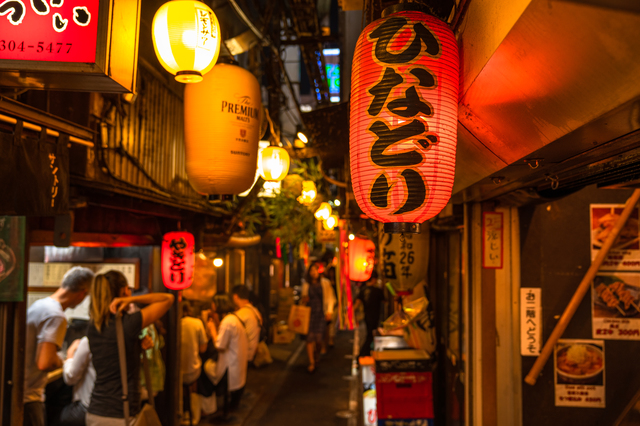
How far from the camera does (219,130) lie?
504cm

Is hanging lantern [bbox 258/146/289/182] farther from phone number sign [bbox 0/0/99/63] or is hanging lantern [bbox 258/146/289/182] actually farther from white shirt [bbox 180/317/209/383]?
phone number sign [bbox 0/0/99/63]

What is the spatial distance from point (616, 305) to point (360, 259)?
6.67 metres

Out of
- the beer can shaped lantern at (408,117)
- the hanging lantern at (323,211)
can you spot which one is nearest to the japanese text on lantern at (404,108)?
the beer can shaped lantern at (408,117)

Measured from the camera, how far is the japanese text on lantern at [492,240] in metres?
5.11

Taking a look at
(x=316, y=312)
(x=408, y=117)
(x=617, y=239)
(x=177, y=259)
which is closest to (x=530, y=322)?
(x=617, y=239)

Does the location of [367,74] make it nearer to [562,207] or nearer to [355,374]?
[562,207]

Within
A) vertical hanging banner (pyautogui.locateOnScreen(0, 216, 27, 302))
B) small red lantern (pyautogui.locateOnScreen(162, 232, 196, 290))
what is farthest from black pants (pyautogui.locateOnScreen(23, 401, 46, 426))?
small red lantern (pyautogui.locateOnScreen(162, 232, 196, 290))

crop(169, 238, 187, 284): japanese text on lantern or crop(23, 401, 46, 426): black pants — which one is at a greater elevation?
crop(169, 238, 187, 284): japanese text on lantern

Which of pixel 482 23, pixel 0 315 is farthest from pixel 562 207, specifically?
pixel 0 315

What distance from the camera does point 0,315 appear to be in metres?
4.81

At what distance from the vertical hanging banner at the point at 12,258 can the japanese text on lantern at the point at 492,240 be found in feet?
16.9

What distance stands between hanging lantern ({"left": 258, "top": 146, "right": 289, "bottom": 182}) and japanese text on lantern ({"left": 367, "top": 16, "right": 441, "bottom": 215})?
5.43 meters

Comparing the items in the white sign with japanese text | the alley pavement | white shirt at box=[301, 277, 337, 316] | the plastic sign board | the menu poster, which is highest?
the plastic sign board

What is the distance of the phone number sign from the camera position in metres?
2.76
